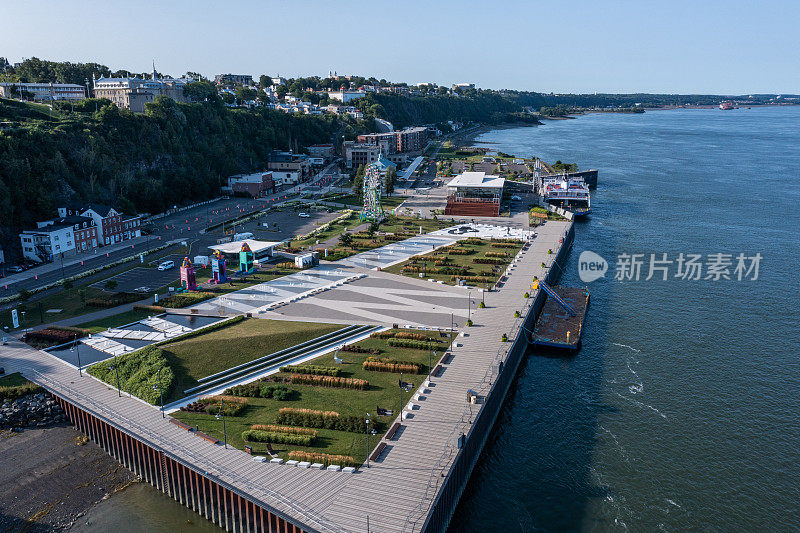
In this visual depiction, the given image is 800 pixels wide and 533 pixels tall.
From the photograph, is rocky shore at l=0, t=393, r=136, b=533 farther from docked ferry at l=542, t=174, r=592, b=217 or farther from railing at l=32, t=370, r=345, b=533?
docked ferry at l=542, t=174, r=592, b=217

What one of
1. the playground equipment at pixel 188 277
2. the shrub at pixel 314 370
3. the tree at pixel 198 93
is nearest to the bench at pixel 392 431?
the shrub at pixel 314 370

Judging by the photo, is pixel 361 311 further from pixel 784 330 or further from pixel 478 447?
pixel 784 330

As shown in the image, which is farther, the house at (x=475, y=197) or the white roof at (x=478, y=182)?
the white roof at (x=478, y=182)

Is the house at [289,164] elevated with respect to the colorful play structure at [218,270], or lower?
elevated

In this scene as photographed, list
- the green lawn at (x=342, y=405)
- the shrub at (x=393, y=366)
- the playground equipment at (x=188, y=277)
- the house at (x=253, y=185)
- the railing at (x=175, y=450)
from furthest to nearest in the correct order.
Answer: the house at (x=253, y=185) → the playground equipment at (x=188, y=277) → the shrub at (x=393, y=366) → the green lawn at (x=342, y=405) → the railing at (x=175, y=450)

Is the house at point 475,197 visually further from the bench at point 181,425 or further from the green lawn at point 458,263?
the bench at point 181,425

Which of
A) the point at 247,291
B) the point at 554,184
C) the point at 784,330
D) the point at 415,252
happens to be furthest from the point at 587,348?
the point at 554,184
